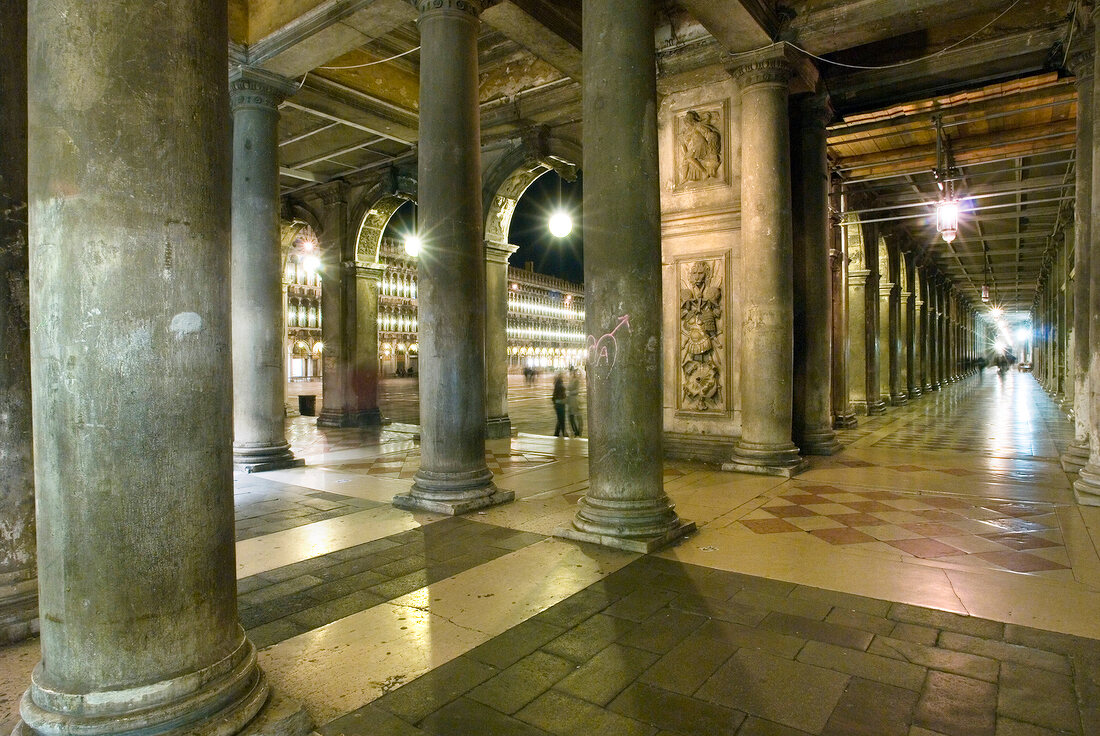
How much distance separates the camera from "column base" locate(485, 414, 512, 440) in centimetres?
1347

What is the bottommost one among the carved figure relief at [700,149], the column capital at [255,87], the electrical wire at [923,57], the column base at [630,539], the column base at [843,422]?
the column base at [630,539]

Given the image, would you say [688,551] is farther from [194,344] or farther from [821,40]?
[821,40]

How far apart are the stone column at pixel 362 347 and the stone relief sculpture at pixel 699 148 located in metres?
9.65

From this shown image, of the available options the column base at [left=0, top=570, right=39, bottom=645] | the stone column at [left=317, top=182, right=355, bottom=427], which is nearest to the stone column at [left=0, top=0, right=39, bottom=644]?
the column base at [left=0, top=570, right=39, bottom=645]

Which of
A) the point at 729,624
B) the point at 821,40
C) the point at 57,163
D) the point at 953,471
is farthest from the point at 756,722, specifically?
the point at 821,40

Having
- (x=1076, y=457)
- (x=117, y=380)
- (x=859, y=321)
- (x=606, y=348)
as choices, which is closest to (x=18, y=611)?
(x=117, y=380)

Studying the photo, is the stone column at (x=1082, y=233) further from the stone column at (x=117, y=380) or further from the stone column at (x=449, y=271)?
the stone column at (x=117, y=380)

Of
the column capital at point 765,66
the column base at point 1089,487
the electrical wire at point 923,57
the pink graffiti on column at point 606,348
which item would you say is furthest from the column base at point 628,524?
the electrical wire at point 923,57

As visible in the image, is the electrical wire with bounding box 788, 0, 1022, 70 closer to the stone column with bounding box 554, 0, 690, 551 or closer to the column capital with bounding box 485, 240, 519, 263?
the stone column with bounding box 554, 0, 690, 551

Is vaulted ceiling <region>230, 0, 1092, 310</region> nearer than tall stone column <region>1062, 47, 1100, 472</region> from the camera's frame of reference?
No

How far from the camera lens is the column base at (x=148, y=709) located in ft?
7.48

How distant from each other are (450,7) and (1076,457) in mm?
9243

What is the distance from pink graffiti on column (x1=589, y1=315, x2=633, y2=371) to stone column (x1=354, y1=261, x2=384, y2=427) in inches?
471

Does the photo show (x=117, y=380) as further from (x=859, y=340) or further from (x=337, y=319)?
(x=859, y=340)
